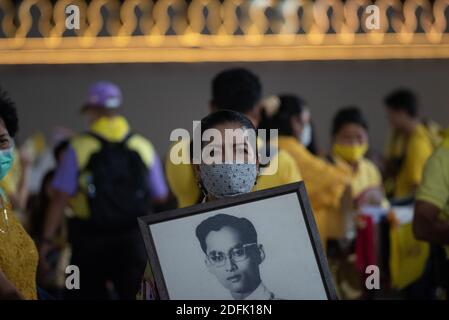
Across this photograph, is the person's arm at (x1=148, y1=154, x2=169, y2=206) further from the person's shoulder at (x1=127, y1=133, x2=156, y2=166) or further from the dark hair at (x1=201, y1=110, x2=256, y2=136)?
the dark hair at (x1=201, y1=110, x2=256, y2=136)

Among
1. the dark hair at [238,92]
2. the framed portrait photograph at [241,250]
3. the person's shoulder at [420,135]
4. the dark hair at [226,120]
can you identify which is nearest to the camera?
the framed portrait photograph at [241,250]

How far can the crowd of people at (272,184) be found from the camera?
549 cm

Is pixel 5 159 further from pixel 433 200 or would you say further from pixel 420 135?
pixel 420 135

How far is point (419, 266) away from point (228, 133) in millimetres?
3104

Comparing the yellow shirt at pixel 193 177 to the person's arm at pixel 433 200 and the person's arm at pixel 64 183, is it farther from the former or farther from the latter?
the person's arm at pixel 64 183

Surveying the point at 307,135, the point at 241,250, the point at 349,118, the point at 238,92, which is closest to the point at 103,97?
the point at 307,135

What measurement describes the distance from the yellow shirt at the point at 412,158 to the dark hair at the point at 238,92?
9.98ft

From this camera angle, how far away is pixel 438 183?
16.9 feet

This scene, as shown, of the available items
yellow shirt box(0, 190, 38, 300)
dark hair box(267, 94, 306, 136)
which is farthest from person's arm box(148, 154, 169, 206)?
yellow shirt box(0, 190, 38, 300)

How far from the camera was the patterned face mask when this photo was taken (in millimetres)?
3873

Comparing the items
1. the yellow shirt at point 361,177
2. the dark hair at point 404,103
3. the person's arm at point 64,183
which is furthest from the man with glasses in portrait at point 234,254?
the dark hair at point 404,103

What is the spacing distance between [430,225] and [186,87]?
6.47 metres

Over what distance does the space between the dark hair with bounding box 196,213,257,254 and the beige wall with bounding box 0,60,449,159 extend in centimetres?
759
